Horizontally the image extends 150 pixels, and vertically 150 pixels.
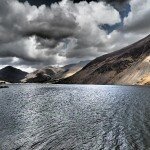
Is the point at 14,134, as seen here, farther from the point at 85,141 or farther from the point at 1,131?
the point at 85,141

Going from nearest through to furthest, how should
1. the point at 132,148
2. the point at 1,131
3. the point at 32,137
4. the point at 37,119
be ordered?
the point at 132,148 < the point at 32,137 < the point at 1,131 < the point at 37,119

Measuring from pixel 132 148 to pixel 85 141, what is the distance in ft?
23.7

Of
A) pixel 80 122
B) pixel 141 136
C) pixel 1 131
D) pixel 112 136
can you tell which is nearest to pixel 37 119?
pixel 80 122

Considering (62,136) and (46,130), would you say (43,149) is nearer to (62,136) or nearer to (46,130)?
(62,136)

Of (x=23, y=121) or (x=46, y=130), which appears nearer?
(x=46, y=130)

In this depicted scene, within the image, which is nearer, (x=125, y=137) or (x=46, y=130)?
(x=125, y=137)

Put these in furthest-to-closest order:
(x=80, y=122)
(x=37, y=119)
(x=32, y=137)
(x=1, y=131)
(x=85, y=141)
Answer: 1. (x=37, y=119)
2. (x=80, y=122)
3. (x=1, y=131)
4. (x=32, y=137)
5. (x=85, y=141)

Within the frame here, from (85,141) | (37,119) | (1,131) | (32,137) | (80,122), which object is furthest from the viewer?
(37,119)

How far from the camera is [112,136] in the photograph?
40906 millimetres

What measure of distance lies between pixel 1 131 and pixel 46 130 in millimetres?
7846

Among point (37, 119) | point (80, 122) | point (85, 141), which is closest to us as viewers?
point (85, 141)

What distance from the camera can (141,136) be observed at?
40156 mm

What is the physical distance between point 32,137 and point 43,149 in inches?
272

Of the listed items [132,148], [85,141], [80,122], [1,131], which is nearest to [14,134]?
[1,131]
